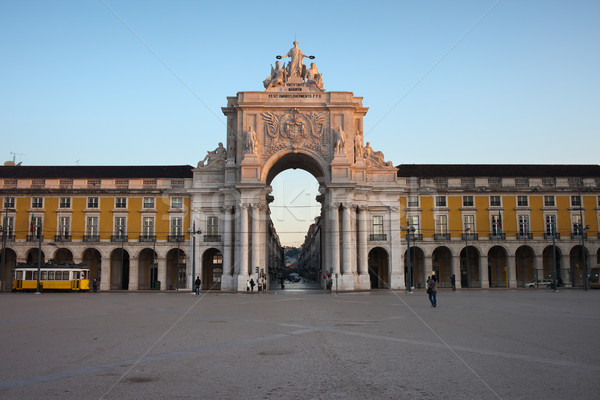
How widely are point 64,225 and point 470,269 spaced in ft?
152

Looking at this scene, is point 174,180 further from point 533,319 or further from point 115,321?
point 533,319

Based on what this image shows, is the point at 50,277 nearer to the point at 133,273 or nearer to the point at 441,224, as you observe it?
the point at 133,273

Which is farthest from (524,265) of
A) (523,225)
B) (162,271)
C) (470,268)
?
(162,271)

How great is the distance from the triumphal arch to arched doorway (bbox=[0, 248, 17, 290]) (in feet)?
69.4

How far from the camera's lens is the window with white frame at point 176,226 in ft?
196

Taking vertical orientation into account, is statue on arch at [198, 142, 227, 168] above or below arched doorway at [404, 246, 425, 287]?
above

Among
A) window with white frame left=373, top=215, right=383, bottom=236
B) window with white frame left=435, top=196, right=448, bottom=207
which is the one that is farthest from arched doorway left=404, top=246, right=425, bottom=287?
window with white frame left=435, top=196, right=448, bottom=207

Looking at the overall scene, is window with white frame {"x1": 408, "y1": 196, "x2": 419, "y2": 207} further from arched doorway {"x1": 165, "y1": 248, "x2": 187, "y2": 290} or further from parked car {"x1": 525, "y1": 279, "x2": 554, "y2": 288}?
arched doorway {"x1": 165, "y1": 248, "x2": 187, "y2": 290}

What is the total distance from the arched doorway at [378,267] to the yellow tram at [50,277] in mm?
31450

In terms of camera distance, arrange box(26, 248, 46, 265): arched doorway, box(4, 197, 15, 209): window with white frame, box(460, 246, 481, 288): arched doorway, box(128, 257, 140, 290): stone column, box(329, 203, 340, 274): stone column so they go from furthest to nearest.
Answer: box(460, 246, 481, 288): arched doorway, box(4, 197, 15, 209): window with white frame, box(26, 248, 46, 265): arched doorway, box(128, 257, 140, 290): stone column, box(329, 203, 340, 274): stone column

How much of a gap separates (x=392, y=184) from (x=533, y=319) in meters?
38.7

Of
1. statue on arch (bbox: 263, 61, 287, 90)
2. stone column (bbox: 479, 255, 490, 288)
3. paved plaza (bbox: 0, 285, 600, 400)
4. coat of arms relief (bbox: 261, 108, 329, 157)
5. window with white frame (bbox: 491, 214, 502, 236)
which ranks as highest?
statue on arch (bbox: 263, 61, 287, 90)

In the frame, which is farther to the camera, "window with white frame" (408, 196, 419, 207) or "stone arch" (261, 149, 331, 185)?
"window with white frame" (408, 196, 419, 207)

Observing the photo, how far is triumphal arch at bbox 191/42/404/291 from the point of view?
183ft
